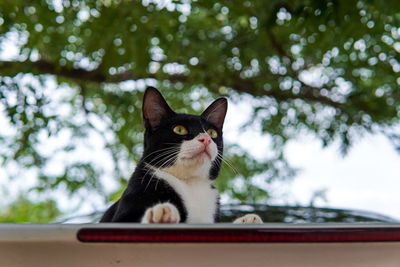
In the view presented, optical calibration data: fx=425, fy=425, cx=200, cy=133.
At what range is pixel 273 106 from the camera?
→ 13.0ft

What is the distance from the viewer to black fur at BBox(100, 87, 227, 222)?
1.19m

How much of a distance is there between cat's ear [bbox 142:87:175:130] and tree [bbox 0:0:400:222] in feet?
3.01

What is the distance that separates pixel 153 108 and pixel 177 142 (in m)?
0.14

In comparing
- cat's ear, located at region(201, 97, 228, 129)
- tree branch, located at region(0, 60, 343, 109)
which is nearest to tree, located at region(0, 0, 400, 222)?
tree branch, located at region(0, 60, 343, 109)

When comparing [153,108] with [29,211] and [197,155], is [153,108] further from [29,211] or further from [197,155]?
[29,211]

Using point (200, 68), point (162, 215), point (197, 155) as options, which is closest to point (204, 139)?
point (197, 155)

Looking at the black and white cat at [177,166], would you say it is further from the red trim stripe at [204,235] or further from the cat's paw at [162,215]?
the red trim stripe at [204,235]

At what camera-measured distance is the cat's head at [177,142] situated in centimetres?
135

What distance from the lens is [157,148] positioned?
1.36 metres

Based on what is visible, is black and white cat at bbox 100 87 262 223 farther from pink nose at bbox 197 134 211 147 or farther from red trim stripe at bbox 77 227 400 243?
red trim stripe at bbox 77 227 400 243

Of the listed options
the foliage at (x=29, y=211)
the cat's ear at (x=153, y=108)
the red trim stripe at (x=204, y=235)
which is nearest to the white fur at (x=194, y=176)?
the cat's ear at (x=153, y=108)

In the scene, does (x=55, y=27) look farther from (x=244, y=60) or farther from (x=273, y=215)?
(x=273, y=215)

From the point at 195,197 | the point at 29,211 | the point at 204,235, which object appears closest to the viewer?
the point at 204,235

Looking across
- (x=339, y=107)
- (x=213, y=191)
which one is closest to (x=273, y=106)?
(x=339, y=107)
